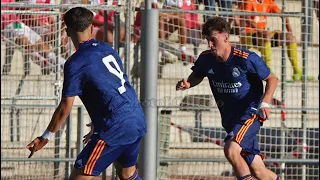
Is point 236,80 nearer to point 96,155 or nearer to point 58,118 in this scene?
point 96,155

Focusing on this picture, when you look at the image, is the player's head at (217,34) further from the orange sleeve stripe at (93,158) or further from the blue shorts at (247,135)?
the orange sleeve stripe at (93,158)

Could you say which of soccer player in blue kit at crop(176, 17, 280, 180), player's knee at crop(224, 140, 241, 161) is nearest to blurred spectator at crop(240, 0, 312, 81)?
soccer player in blue kit at crop(176, 17, 280, 180)

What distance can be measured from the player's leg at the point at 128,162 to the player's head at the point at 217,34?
169cm

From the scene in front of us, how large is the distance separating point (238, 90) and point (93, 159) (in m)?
2.17

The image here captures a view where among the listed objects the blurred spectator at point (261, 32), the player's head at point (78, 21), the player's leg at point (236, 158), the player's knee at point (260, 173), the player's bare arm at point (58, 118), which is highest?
the blurred spectator at point (261, 32)

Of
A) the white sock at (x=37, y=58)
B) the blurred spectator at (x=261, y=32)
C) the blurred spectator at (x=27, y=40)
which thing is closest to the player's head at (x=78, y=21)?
the blurred spectator at (x=27, y=40)

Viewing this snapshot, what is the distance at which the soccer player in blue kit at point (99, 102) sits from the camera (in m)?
7.50

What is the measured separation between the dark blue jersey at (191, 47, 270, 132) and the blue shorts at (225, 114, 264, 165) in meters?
0.10

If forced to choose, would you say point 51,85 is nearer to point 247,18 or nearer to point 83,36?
point 247,18

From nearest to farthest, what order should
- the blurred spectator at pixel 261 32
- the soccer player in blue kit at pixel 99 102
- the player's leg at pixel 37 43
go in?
the soccer player in blue kit at pixel 99 102, the player's leg at pixel 37 43, the blurred spectator at pixel 261 32

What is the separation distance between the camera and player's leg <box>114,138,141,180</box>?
7789 mm

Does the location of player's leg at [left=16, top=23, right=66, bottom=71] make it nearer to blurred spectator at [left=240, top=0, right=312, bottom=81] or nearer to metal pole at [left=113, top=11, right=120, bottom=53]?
metal pole at [left=113, top=11, right=120, bottom=53]

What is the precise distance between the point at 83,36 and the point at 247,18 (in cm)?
531

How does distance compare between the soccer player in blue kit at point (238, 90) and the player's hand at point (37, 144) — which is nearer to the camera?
the player's hand at point (37, 144)
